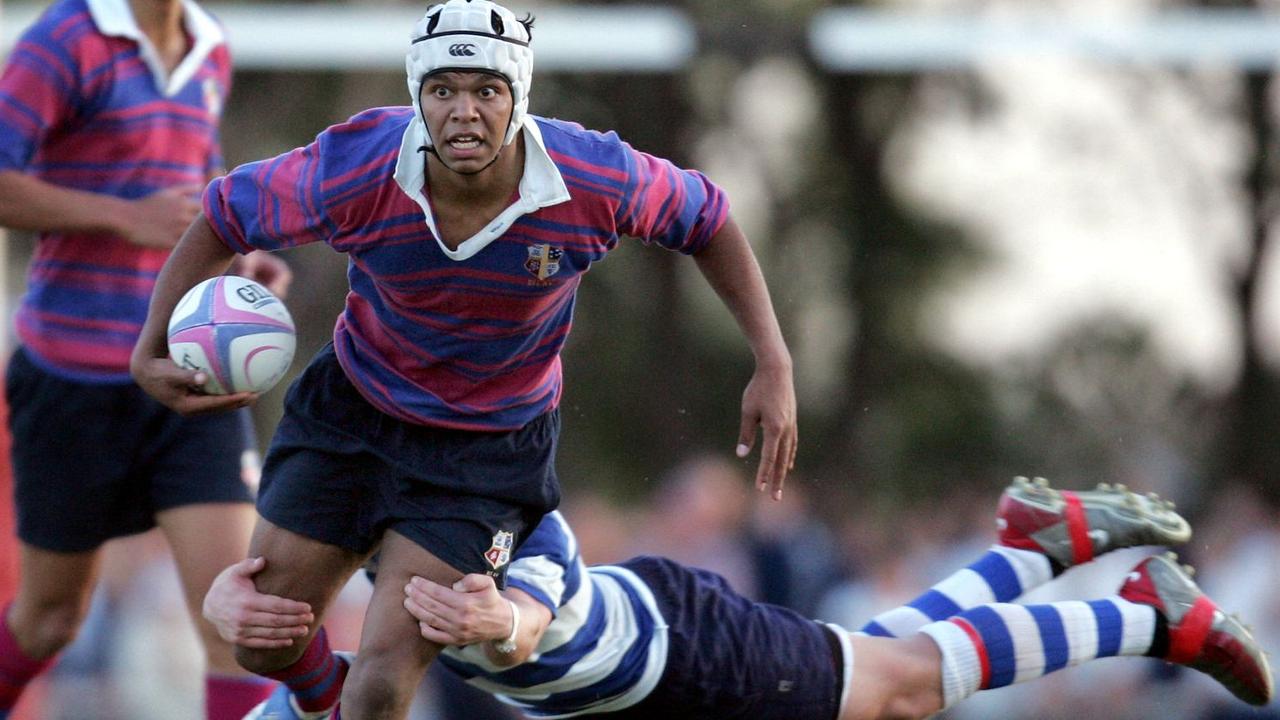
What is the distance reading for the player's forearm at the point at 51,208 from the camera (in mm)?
5055

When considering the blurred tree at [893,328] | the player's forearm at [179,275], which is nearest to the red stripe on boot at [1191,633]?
the player's forearm at [179,275]

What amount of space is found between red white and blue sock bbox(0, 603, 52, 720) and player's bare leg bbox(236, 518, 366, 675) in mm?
1131

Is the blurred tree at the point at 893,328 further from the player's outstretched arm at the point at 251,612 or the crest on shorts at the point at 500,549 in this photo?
the player's outstretched arm at the point at 251,612

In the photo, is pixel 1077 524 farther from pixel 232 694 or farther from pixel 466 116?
pixel 232 694

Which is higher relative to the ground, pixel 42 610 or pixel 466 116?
pixel 466 116

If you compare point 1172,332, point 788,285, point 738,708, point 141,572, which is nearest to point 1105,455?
point 1172,332

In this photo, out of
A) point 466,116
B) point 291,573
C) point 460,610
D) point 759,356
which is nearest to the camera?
point 466,116

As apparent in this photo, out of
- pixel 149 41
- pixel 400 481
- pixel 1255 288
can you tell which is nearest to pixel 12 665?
pixel 400 481

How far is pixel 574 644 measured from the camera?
5008mm

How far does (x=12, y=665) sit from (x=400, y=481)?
5.60 feet


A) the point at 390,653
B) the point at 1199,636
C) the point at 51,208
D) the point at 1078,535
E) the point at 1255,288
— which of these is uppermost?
the point at 1255,288

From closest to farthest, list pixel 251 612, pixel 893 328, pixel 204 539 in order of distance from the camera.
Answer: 1. pixel 251 612
2. pixel 204 539
3. pixel 893 328

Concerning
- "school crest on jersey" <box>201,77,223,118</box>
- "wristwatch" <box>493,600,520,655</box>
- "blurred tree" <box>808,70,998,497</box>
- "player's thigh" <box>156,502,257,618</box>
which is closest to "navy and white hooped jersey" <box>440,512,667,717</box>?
"wristwatch" <box>493,600,520,655</box>

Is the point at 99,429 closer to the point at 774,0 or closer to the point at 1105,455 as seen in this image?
the point at 1105,455
